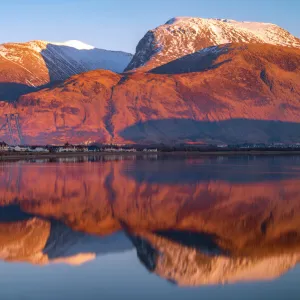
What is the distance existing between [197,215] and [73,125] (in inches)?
5684

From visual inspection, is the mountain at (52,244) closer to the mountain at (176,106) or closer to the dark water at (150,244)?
the dark water at (150,244)

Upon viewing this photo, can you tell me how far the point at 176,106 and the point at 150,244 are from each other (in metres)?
160

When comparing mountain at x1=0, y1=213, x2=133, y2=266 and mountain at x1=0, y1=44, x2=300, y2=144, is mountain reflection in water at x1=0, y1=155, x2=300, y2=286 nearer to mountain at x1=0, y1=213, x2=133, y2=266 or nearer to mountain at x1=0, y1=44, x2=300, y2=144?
mountain at x1=0, y1=213, x2=133, y2=266

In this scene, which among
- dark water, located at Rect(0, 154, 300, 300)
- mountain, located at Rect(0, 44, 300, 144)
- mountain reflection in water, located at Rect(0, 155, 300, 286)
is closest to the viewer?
dark water, located at Rect(0, 154, 300, 300)

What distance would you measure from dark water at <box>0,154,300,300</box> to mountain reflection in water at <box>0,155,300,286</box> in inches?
1.4

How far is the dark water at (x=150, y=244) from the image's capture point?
663 inches

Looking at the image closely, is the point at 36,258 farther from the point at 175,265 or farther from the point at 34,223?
the point at 34,223

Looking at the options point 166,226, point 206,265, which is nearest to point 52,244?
point 166,226

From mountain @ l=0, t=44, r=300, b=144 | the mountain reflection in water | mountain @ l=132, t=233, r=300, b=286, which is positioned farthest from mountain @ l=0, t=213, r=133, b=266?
mountain @ l=0, t=44, r=300, b=144

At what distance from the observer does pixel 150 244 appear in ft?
72.0

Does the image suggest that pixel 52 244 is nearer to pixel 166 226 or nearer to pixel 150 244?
pixel 150 244

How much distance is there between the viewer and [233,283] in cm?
1734

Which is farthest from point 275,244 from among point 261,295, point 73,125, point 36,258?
point 73,125

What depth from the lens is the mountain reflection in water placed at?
1927 centimetres
